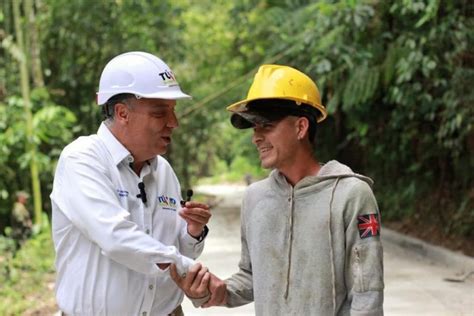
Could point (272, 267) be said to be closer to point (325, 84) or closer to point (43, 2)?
point (325, 84)

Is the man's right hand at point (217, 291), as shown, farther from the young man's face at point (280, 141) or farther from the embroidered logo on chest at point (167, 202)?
the young man's face at point (280, 141)

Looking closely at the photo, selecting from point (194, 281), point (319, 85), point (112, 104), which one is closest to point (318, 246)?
point (194, 281)

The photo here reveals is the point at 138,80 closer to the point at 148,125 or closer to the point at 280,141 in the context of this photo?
the point at 148,125

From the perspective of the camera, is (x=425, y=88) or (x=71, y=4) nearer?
(x=425, y=88)

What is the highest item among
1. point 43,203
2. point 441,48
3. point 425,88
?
point 441,48

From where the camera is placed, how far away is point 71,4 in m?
14.2

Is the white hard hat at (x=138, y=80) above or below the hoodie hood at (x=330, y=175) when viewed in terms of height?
above

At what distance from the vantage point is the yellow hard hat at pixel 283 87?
2.96m

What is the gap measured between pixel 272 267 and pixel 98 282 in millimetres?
679

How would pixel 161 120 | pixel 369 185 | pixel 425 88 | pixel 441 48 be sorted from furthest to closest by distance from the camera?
pixel 425 88, pixel 441 48, pixel 161 120, pixel 369 185

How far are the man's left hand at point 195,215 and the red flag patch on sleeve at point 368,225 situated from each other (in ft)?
2.36

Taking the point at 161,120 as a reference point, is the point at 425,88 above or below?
below

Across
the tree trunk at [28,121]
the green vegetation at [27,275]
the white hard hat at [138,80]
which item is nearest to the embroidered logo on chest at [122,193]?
the white hard hat at [138,80]

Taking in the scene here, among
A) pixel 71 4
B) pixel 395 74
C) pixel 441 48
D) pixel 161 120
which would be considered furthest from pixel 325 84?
pixel 161 120
